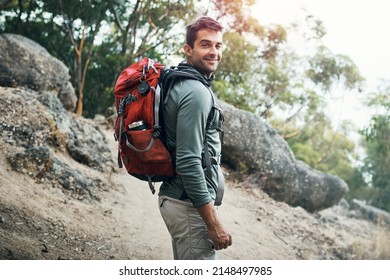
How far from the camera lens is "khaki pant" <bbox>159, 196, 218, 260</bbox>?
6.58ft

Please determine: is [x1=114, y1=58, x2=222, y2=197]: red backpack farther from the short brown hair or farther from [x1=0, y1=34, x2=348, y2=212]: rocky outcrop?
[x1=0, y1=34, x2=348, y2=212]: rocky outcrop

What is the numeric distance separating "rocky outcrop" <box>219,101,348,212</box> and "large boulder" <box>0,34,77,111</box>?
3.02 meters

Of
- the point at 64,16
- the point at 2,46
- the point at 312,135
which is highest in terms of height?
the point at 64,16

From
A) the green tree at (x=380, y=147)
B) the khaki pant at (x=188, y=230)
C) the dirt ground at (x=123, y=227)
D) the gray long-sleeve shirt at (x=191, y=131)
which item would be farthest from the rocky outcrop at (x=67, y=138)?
the gray long-sleeve shirt at (x=191, y=131)

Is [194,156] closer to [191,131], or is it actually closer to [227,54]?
[191,131]

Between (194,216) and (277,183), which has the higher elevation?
(194,216)

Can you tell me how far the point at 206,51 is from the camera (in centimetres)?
208

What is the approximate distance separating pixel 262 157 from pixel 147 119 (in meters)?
7.14

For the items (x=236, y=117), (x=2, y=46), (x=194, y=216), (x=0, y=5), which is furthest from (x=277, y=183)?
(x=194, y=216)

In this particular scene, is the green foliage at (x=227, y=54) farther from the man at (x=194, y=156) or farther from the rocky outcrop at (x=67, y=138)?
the man at (x=194, y=156)

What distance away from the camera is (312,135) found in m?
17.4

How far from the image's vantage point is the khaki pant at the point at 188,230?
201 centimetres

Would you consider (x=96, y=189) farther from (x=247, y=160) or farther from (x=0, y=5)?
(x=0, y=5)
